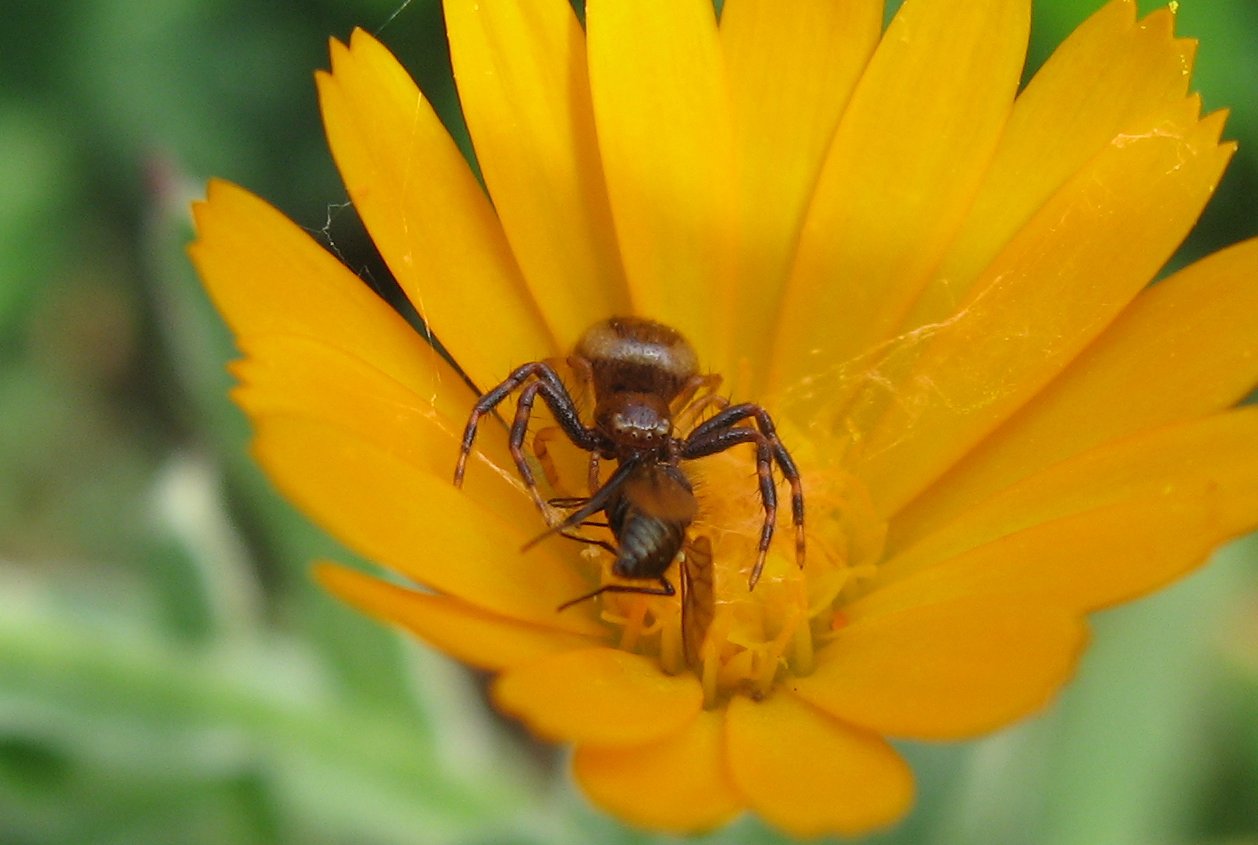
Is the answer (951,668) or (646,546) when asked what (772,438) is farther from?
(951,668)

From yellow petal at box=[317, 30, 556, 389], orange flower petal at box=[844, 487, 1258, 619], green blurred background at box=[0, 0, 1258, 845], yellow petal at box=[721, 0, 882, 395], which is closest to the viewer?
orange flower petal at box=[844, 487, 1258, 619]

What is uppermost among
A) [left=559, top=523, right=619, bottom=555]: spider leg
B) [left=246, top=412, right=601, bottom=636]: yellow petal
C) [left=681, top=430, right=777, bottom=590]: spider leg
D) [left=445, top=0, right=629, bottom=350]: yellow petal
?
[left=445, top=0, right=629, bottom=350]: yellow petal

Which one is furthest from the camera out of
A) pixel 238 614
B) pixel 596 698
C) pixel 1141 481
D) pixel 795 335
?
pixel 238 614

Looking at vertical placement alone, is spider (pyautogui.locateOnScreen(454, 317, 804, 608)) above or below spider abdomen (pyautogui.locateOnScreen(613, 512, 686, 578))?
above

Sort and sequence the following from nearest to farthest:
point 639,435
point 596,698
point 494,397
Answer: point 596,698 → point 494,397 → point 639,435

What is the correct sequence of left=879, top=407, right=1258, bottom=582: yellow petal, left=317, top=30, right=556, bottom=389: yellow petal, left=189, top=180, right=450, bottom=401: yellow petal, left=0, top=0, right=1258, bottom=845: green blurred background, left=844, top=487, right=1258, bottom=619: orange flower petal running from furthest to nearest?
left=0, top=0, right=1258, bottom=845: green blurred background, left=317, top=30, right=556, bottom=389: yellow petal, left=189, top=180, right=450, bottom=401: yellow petal, left=879, top=407, right=1258, bottom=582: yellow petal, left=844, top=487, right=1258, bottom=619: orange flower petal

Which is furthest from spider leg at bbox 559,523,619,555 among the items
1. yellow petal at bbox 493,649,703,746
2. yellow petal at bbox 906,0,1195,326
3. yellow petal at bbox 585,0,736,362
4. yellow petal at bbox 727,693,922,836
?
yellow petal at bbox 906,0,1195,326

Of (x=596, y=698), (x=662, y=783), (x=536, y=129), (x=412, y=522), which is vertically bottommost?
(x=662, y=783)

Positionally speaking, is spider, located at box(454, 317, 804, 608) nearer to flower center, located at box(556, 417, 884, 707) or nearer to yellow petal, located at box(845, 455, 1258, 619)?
flower center, located at box(556, 417, 884, 707)

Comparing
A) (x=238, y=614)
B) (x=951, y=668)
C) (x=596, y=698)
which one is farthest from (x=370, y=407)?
(x=238, y=614)
